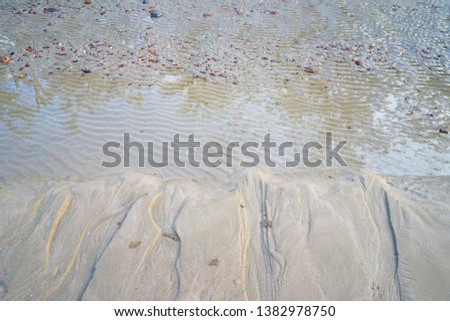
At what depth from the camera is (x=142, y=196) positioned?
4.40 m

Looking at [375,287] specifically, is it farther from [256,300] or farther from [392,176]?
[392,176]

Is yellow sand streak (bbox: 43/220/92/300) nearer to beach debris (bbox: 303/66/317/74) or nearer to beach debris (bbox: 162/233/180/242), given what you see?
beach debris (bbox: 162/233/180/242)

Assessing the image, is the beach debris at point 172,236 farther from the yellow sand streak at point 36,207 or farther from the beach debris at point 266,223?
the yellow sand streak at point 36,207

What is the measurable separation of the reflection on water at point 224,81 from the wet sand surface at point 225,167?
42 mm

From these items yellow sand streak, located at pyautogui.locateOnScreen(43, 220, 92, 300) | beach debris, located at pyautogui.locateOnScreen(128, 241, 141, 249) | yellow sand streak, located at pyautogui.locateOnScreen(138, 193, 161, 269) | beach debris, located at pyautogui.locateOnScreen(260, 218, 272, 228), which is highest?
beach debris, located at pyautogui.locateOnScreen(260, 218, 272, 228)

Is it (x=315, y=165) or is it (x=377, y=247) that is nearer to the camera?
(x=377, y=247)

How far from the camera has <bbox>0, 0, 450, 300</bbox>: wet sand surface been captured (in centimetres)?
351

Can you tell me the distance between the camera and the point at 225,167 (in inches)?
196

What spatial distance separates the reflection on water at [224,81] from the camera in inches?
215

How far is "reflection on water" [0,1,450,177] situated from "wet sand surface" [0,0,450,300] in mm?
42

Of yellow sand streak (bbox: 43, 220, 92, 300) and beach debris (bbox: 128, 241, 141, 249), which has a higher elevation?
beach debris (bbox: 128, 241, 141, 249)

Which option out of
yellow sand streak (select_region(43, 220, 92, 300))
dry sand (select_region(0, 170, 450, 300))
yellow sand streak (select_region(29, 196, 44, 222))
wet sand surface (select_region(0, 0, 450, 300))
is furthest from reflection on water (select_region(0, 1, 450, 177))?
yellow sand streak (select_region(43, 220, 92, 300))
